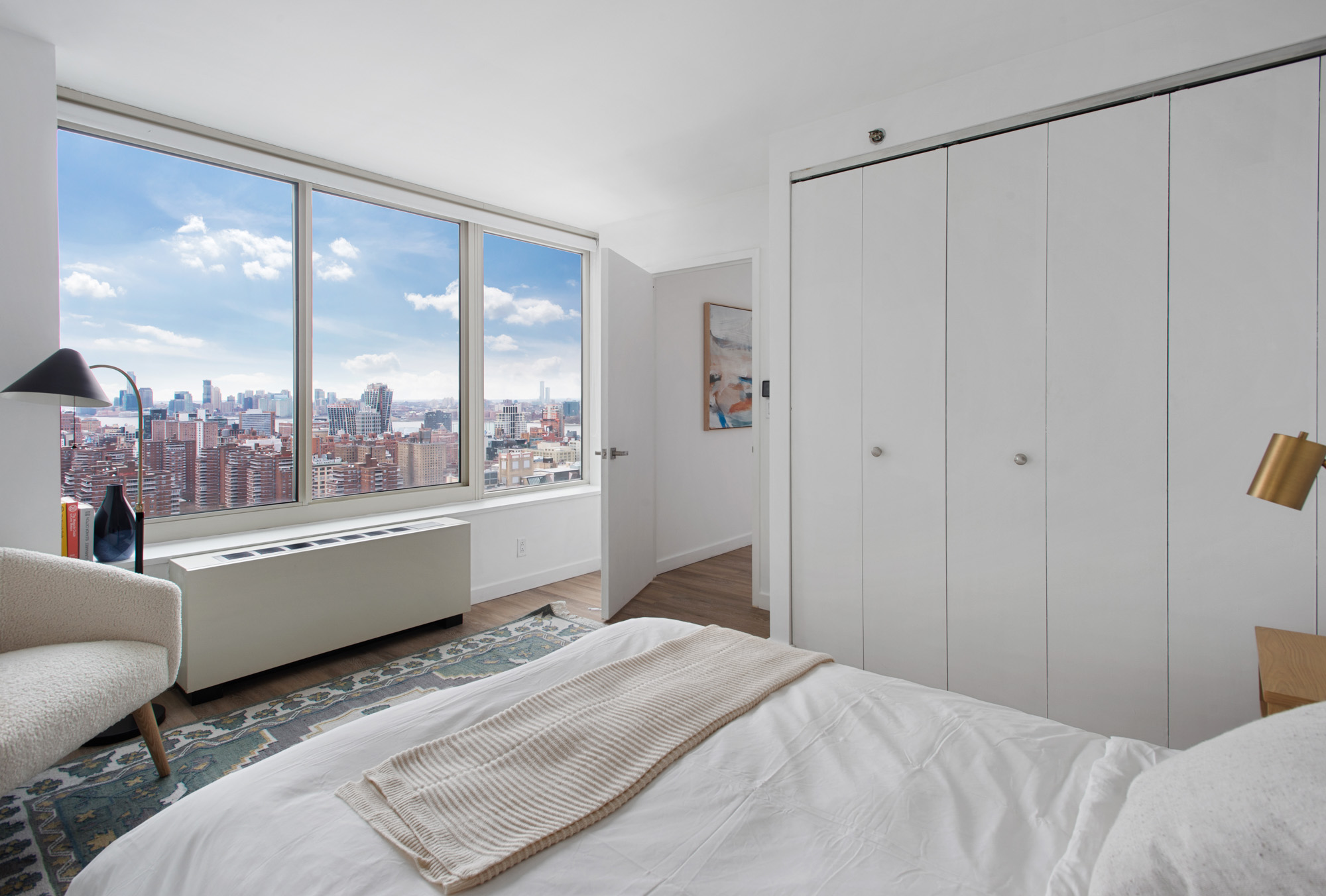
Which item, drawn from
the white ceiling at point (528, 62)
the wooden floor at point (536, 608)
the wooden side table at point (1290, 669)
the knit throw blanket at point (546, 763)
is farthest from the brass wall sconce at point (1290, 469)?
the wooden floor at point (536, 608)

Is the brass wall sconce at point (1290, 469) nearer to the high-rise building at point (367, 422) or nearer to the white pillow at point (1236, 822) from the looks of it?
the white pillow at point (1236, 822)

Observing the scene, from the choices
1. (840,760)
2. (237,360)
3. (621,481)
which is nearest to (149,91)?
(237,360)

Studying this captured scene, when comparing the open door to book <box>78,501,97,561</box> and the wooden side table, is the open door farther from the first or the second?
the wooden side table

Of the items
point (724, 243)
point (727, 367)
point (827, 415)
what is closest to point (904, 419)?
point (827, 415)

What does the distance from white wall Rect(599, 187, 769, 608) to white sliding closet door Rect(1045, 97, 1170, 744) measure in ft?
5.45

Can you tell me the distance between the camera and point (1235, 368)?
1.96 metres

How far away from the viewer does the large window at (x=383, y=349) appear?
11.1 feet

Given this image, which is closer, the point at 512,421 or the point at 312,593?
the point at 312,593

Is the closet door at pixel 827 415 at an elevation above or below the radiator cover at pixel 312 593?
above

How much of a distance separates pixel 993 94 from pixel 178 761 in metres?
3.73

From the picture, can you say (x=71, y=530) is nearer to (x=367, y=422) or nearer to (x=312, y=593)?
(x=312, y=593)

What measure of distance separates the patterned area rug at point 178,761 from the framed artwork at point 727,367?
7.89 ft

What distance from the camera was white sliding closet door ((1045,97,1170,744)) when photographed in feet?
6.84

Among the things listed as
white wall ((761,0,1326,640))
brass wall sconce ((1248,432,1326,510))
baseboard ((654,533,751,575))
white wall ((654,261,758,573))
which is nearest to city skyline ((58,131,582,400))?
white wall ((654,261,758,573))
